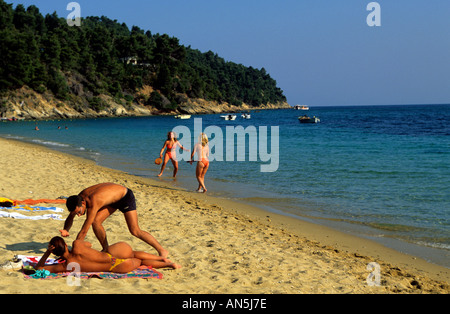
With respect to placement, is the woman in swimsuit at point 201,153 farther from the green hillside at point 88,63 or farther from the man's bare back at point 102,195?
the green hillside at point 88,63

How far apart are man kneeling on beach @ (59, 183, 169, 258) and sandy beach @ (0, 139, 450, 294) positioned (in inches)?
27.0

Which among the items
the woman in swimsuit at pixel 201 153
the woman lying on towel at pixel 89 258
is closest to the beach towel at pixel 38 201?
the woman in swimsuit at pixel 201 153

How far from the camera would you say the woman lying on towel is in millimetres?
5086

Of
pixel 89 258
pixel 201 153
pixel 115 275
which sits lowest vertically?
pixel 115 275

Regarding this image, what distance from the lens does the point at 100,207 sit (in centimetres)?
541

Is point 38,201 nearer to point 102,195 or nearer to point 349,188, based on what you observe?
point 102,195

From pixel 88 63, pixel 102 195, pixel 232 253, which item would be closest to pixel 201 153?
pixel 232 253

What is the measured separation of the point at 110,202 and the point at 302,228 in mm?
4838

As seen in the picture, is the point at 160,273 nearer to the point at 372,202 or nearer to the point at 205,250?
the point at 205,250

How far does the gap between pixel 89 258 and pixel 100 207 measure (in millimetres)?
671

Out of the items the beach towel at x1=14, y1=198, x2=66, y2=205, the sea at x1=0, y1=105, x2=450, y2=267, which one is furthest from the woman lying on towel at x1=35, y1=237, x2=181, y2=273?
the sea at x1=0, y1=105, x2=450, y2=267

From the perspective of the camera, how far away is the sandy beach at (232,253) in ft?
16.9

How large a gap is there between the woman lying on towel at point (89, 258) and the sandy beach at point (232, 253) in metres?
0.23
